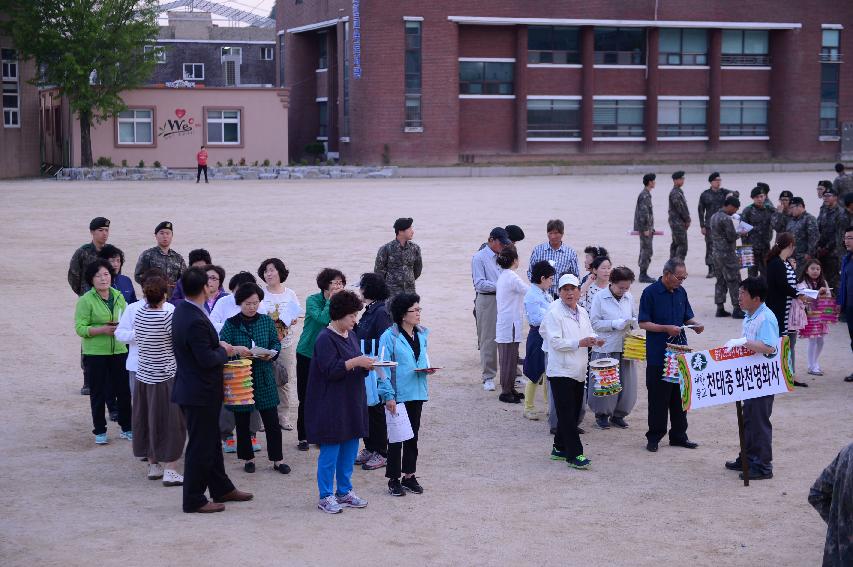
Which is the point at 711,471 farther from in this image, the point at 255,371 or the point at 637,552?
the point at 255,371

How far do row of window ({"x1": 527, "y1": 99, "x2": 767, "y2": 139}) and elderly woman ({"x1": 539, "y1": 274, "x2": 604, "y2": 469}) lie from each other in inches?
1862

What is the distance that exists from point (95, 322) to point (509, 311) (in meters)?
4.04

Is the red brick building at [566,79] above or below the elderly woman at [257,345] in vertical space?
above

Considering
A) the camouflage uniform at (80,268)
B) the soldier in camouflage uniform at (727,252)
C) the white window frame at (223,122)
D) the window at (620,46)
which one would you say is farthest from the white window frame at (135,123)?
the camouflage uniform at (80,268)

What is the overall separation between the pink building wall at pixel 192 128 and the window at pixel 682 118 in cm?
2018

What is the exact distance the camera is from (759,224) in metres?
16.9

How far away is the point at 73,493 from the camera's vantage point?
8273 mm

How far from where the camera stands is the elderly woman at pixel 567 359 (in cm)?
897

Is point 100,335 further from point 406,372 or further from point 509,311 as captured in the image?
point 509,311

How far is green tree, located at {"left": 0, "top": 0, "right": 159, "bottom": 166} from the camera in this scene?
45156 mm

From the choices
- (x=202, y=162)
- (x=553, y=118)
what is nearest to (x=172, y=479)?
(x=202, y=162)

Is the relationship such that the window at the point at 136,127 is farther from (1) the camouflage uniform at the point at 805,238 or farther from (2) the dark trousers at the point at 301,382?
(2) the dark trousers at the point at 301,382

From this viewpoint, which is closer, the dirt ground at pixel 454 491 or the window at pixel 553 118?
the dirt ground at pixel 454 491

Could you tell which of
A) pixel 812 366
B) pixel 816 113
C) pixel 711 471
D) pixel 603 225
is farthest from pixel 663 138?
pixel 711 471
